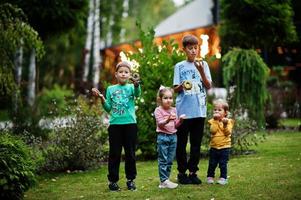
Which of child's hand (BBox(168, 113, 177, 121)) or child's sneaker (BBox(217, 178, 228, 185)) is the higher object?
child's hand (BBox(168, 113, 177, 121))

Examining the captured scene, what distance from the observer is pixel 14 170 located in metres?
5.75

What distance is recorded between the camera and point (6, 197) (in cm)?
579

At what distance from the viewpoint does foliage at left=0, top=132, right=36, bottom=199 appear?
569 centimetres

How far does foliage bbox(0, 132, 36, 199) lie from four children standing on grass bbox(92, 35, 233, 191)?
1081 millimetres

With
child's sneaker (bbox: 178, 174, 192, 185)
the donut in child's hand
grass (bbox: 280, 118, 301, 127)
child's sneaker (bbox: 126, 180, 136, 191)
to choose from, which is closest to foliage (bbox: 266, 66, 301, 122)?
grass (bbox: 280, 118, 301, 127)

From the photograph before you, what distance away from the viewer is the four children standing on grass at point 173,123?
256 inches

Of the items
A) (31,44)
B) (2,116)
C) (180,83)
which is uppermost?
(31,44)

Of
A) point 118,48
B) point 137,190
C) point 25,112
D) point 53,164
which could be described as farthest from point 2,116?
point 137,190

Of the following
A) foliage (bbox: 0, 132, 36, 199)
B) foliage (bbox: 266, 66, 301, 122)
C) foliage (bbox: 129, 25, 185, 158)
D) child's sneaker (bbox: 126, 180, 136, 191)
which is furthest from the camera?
foliage (bbox: 266, 66, 301, 122)

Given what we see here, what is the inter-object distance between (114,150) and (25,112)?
623 cm

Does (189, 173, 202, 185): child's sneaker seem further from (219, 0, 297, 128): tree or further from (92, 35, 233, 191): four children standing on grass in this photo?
(219, 0, 297, 128): tree

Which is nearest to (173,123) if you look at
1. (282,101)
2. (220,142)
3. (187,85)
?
(187,85)

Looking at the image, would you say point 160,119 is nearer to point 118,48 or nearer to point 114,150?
point 114,150

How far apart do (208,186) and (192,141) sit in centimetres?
62
